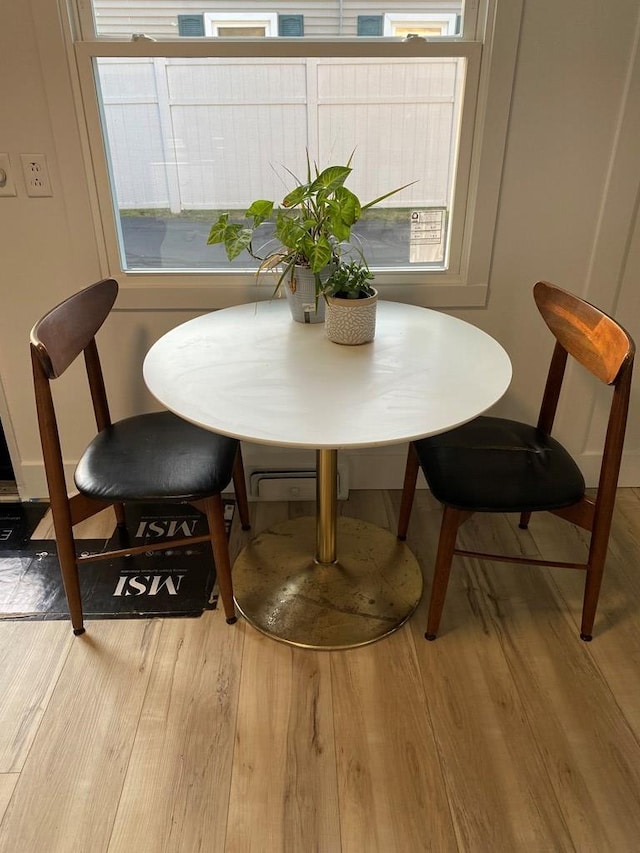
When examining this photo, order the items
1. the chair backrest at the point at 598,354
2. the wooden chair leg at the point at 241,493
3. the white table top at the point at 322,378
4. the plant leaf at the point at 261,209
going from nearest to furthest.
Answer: the white table top at the point at 322,378
the chair backrest at the point at 598,354
the plant leaf at the point at 261,209
the wooden chair leg at the point at 241,493

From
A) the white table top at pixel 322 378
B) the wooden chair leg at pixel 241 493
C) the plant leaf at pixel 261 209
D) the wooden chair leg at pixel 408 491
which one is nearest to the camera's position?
the white table top at pixel 322 378

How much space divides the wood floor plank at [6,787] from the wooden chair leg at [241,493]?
953 mm

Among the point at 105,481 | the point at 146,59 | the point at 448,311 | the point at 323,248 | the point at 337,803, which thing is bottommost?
the point at 337,803

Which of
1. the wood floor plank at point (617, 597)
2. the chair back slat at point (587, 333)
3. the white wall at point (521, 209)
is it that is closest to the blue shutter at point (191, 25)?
the white wall at point (521, 209)

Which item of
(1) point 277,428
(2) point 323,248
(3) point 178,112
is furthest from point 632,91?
(1) point 277,428

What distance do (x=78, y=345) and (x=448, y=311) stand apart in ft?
3.72

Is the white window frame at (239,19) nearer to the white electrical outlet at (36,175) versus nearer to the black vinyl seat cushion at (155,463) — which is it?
the white electrical outlet at (36,175)

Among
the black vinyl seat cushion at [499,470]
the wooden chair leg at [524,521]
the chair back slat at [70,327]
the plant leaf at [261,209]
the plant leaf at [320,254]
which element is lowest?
the wooden chair leg at [524,521]

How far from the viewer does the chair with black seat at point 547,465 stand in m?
1.40

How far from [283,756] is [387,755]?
0.77ft

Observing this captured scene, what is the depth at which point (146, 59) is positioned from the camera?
1.69 meters

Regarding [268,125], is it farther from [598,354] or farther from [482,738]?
[482,738]

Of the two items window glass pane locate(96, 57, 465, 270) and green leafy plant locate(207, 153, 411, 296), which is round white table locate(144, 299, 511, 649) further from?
window glass pane locate(96, 57, 465, 270)

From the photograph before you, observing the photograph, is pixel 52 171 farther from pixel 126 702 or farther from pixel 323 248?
pixel 126 702
